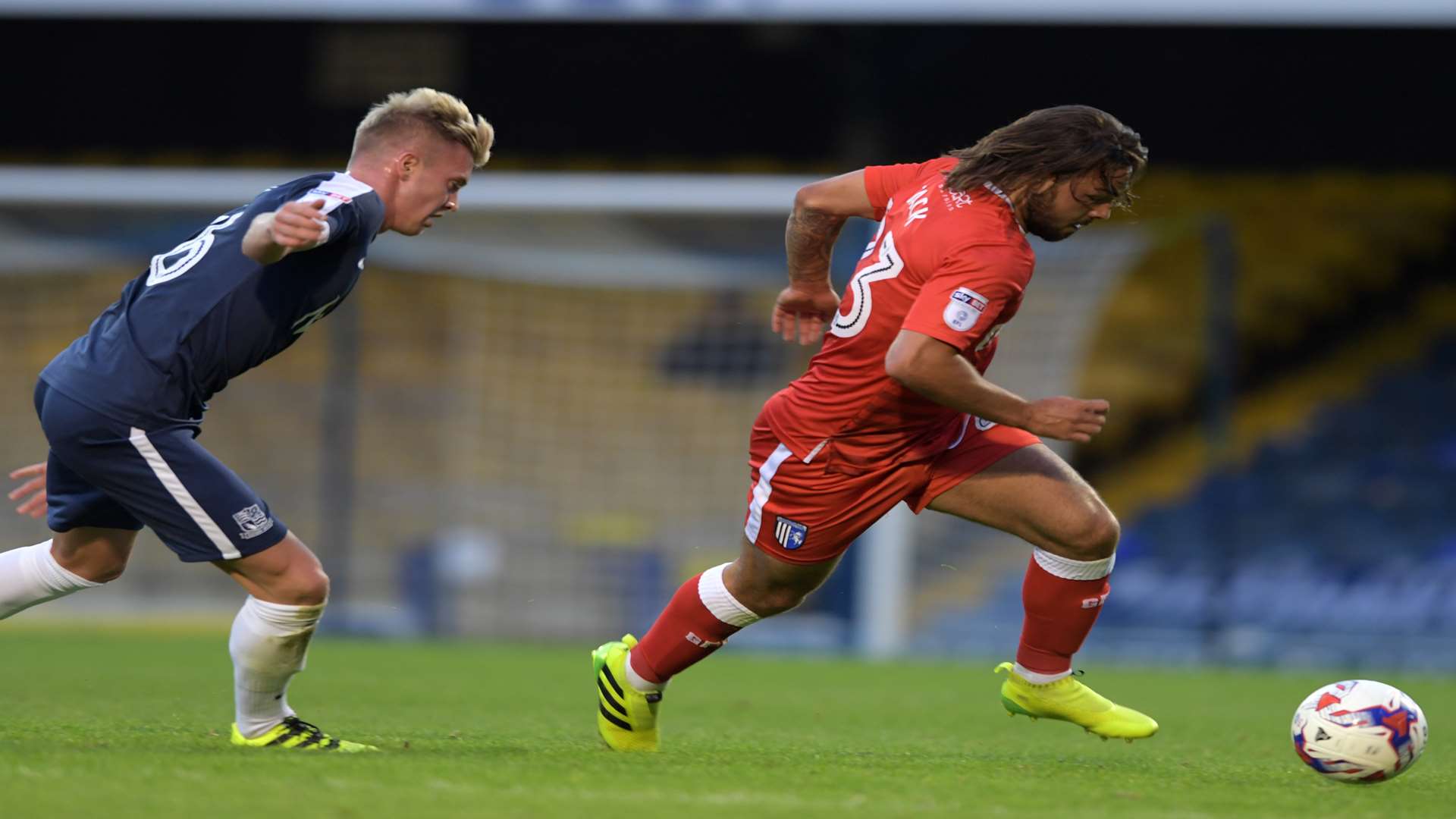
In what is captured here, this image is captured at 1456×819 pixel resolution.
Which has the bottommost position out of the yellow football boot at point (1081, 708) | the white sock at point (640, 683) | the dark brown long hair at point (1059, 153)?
the white sock at point (640, 683)

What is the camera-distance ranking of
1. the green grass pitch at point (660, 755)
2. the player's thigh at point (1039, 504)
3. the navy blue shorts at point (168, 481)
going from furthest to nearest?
the player's thigh at point (1039, 504) < the navy blue shorts at point (168, 481) < the green grass pitch at point (660, 755)

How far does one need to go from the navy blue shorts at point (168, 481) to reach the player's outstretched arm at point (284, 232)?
0.53m

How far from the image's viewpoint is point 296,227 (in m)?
3.86

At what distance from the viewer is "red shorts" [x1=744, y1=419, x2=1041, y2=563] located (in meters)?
4.67

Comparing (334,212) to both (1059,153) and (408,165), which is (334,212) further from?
(1059,153)

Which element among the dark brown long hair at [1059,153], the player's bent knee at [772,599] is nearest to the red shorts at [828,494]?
the player's bent knee at [772,599]

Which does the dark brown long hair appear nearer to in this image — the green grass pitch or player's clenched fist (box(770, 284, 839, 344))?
player's clenched fist (box(770, 284, 839, 344))

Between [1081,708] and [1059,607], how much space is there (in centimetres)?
29

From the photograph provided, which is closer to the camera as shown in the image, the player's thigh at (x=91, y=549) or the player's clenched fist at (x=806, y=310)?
the player's thigh at (x=91, y=549)

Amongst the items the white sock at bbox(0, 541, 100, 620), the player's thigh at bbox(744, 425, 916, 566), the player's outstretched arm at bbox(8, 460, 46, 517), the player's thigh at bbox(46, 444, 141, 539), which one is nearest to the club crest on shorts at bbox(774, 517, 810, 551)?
the player's thigh at bbox(744, 425, 916, 566)

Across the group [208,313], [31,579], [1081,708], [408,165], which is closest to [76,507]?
[31,579]

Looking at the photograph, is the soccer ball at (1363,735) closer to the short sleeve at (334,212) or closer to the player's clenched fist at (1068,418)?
the player's clenched fist at (1068,418)

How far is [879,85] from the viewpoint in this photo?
16.4m

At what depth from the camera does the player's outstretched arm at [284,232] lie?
385 cm
